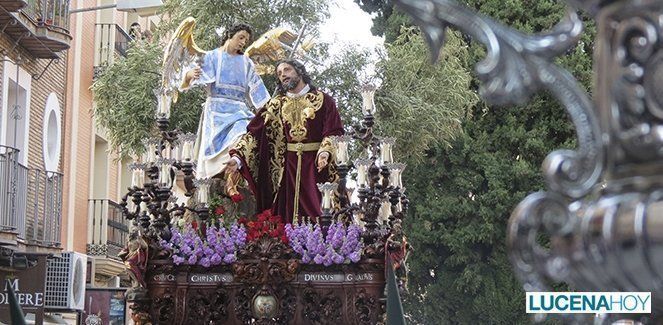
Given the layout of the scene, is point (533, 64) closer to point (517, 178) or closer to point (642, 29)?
point (642, 29)

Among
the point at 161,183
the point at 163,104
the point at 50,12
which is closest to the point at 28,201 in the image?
the point at 50,12

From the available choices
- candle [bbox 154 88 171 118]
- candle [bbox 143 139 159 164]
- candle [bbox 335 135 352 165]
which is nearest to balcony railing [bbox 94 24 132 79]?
candle [bbox 154 88 171 118]

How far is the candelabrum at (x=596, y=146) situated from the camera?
1.76 meters

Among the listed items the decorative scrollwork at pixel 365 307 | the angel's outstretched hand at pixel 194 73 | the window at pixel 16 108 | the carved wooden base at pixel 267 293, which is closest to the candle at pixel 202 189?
the carved wooden base at pixel 267 293

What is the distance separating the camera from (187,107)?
21875 millimetres

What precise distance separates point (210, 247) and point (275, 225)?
549 mm

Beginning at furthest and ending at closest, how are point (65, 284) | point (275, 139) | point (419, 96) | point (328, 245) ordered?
point (419, 96) < point (65, 284) < point (275, 139) < point (328, 245)

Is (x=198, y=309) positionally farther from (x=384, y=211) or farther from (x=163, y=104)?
(x=163, y=104)

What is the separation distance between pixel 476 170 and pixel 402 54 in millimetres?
4541

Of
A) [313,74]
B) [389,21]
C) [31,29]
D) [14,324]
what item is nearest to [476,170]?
[389,21]

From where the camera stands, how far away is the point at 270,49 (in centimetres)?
1406

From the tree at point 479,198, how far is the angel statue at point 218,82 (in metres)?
12.5

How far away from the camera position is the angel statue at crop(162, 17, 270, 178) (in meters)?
13.1

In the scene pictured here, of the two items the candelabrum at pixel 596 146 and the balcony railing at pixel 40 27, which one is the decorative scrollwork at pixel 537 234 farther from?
the balcony railing at pixel 40 27
